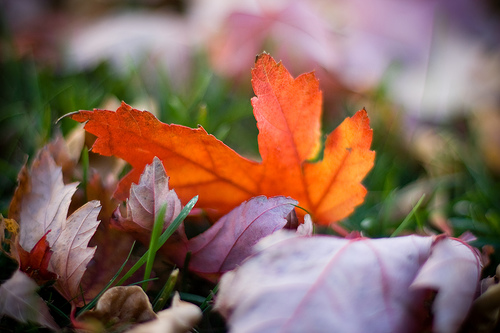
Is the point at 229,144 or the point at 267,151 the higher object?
the point at 267,151

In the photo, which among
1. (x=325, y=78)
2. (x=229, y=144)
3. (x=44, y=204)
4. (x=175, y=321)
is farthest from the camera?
(x=325, y=78)

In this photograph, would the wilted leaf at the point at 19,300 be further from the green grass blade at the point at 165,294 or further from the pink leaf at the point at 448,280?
the pink leaf at the point at 448,280

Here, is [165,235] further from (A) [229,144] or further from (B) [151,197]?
(A) [229,144]

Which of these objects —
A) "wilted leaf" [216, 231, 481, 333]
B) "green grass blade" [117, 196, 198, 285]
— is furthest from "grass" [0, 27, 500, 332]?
"wilted leaf" [216, 231, 481, 333]

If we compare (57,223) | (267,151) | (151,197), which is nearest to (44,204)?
(57,223)

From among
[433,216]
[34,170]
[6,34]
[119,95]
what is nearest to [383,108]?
[433,216]

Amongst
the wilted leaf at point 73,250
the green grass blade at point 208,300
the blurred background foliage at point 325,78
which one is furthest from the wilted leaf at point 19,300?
the blurred background foliage at point 325,78

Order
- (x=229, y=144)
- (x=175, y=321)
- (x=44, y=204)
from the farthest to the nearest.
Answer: (x=229, y=144), (x=44, y=204), (x=175, y=321)
